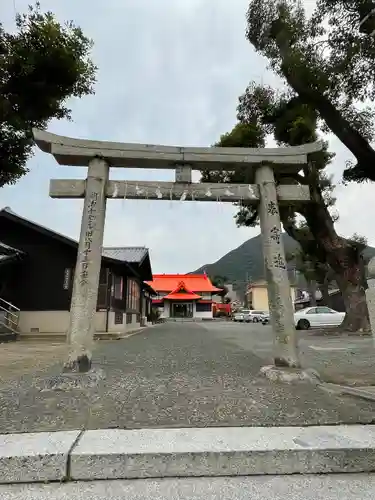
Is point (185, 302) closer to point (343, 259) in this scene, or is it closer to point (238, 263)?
point (343, 259)

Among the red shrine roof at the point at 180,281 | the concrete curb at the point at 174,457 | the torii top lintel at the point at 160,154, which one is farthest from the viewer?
the red shrine roof at the point at 180,281

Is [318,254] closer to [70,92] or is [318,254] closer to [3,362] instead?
[70,92]

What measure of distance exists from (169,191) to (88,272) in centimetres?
202

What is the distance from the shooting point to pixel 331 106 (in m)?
12.0

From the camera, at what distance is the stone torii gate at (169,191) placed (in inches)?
230

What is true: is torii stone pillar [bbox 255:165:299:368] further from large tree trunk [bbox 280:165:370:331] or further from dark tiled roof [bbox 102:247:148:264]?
dark tiled roof [bbox 102:247:148:264]

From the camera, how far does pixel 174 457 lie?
A: 285cm

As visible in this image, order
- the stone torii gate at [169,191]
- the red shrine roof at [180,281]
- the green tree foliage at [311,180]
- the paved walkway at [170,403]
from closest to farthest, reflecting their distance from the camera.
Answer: the paved walkway at [170,403]
the stone torii gate at [169,191]
the green tree foliage at [311,180]
the red shrine roof at [180,281]

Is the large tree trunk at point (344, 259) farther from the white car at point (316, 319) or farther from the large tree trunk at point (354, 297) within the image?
the white car at point (316, 319)

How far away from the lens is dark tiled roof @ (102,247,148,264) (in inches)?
784

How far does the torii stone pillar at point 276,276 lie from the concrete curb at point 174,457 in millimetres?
2731

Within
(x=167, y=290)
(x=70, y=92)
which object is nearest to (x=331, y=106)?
(x=70, y=92)

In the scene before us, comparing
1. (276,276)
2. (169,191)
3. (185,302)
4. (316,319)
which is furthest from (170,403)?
(185,302)

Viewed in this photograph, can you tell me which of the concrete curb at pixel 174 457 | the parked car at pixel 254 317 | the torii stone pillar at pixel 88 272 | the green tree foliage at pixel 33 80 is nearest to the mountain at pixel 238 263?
the parked car at pixel 254 317
